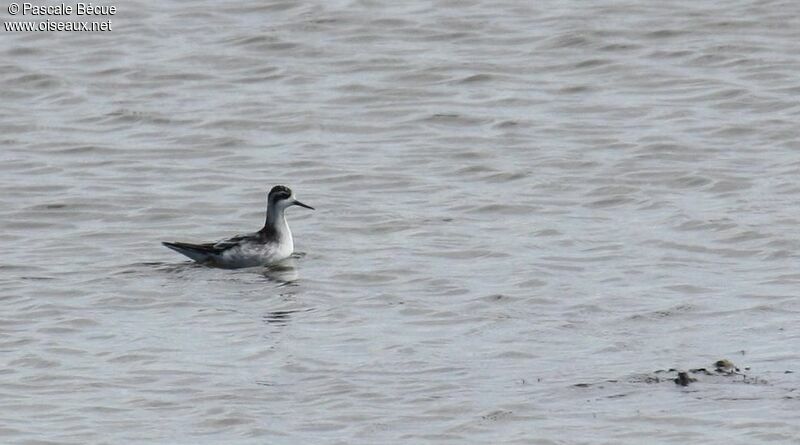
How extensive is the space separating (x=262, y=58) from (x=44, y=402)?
13076 mm

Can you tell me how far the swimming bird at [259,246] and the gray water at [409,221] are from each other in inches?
10.7

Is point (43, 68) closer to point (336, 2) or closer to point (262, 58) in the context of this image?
point (262, 58)

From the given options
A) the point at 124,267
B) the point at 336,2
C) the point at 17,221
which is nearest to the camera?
the point at 124,267

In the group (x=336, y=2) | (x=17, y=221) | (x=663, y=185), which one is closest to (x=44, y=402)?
(x=17, y=221)

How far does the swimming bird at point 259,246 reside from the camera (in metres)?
16.8

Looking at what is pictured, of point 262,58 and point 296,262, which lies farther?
point 262,58

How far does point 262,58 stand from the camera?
24688 millimetres

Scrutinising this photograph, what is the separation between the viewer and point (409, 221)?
17.9 metres

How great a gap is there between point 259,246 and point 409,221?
63.2 inches

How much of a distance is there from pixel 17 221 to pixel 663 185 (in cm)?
677

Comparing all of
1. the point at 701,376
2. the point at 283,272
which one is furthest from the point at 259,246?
the point at 701,376

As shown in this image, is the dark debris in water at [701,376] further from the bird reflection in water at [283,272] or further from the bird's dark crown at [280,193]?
the bird's dark crown at [280,193]

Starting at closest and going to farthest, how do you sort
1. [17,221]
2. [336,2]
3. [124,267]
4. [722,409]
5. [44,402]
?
1. [722,409]
2. [44,402]
3. [124,267]
4. [17,221]
5. [336,2]

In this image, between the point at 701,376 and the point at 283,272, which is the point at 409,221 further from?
the point at 701,376
